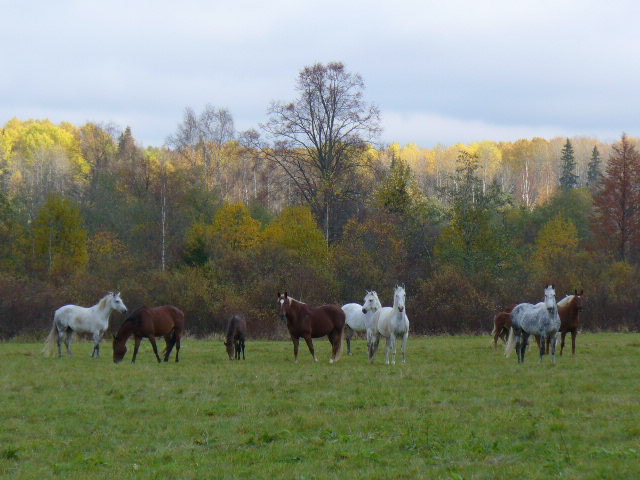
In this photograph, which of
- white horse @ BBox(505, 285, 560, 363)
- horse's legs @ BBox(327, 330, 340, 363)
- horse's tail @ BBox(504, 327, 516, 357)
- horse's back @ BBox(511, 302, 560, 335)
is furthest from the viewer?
horse's legs @ BBox(327, 330, 340, 363)

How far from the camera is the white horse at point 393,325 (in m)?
19.6

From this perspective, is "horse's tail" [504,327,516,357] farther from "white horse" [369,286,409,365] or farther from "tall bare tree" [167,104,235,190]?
"tall bare tree" [167,104,235,190]

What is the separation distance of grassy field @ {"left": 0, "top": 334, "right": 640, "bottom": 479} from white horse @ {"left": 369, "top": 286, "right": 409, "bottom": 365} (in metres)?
1.01

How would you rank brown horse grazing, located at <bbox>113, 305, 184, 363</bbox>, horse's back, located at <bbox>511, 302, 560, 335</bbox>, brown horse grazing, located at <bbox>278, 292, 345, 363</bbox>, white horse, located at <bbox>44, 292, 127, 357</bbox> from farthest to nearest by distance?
1. white horse, located at <bbox>44, 292, 127, 357</bbox>
2. brown horse grazing, located at <bbox>113, 305, 184, 363</bbox>
3. brown horse grazing, located at <bbox>278, 292, 345, 363</bbox>
4. horse's back, located at <bbox>511, 302, 560, 335</bbox>

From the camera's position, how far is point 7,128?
11162 cm

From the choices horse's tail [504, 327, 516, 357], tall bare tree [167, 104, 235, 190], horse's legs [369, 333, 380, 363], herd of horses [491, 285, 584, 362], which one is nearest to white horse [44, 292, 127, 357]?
horse's legs [369, 333, 380, 363]

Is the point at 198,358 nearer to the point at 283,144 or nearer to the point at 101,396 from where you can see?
the point at 101,396

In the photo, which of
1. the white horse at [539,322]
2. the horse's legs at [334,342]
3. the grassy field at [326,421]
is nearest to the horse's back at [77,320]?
the grassy field at [326,421]

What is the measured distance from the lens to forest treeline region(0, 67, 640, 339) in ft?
129

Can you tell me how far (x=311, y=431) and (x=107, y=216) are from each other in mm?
50881

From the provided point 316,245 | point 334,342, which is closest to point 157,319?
point 334,342

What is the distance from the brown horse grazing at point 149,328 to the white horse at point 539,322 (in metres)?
9.30

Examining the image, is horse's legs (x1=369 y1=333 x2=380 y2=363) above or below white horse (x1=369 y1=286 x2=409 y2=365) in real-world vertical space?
below

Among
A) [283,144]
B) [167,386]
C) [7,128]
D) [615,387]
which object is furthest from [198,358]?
[7,128]
